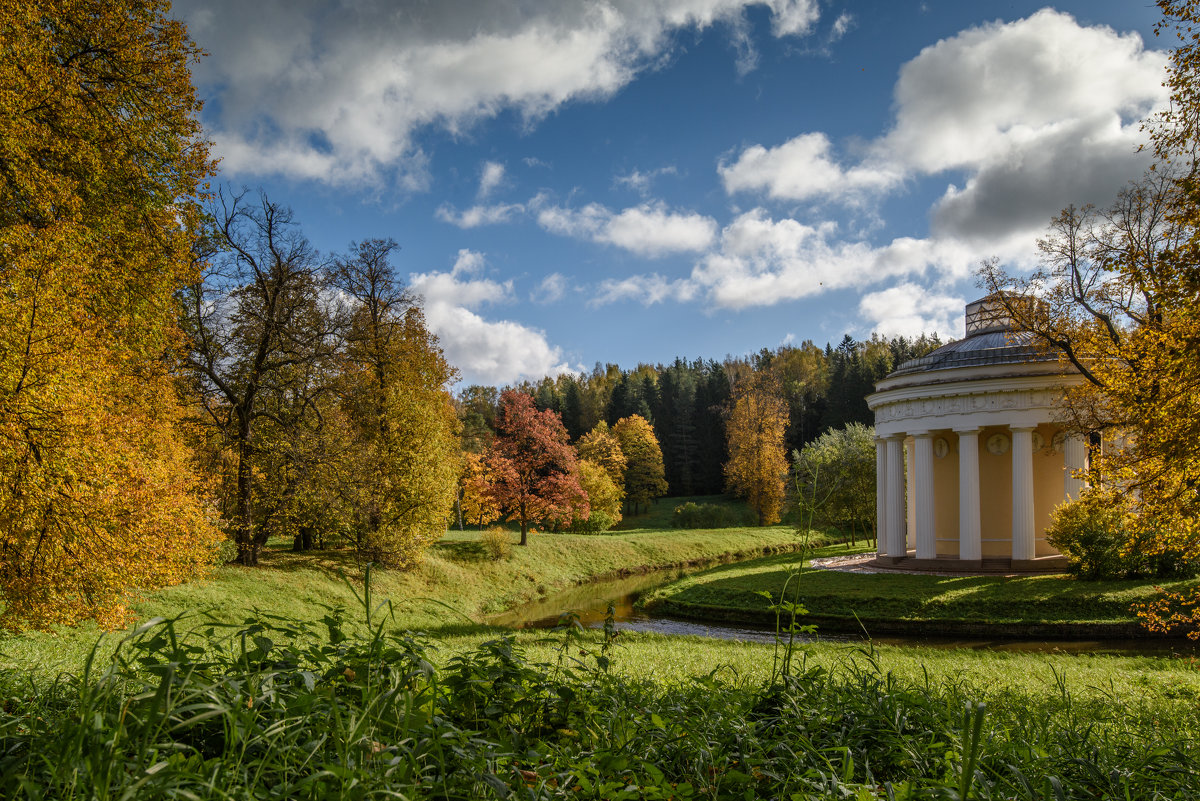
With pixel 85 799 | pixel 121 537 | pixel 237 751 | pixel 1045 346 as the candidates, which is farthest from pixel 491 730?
pixel 1045 346

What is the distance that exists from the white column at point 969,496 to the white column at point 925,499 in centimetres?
108

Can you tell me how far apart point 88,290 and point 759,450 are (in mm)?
45930

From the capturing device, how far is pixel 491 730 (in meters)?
2.61

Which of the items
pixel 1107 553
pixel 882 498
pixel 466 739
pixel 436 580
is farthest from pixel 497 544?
pixel 466 739

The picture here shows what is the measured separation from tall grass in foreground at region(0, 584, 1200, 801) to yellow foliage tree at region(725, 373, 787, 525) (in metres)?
40.3

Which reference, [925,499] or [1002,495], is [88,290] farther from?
[1002,495]

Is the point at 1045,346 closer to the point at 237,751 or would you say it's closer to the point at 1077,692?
the point at 1077,692

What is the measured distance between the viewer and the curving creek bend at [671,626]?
14180 millimetres

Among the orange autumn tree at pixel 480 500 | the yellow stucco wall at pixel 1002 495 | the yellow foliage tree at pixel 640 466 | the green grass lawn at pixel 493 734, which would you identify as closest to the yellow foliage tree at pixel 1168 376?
the green grass lawn at pixel 493 734

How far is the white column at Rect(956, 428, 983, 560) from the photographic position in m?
22.2

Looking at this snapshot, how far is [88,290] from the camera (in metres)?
9.09

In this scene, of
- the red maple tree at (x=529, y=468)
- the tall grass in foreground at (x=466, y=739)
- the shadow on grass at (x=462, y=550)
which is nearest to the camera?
the tall grass in foreground at (x=466, y=739)

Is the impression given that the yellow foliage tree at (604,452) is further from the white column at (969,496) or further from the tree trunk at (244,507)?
the tree trunk at (244,507)

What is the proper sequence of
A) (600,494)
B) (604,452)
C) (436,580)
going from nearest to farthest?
(436,580), (600,494), (604,452)
